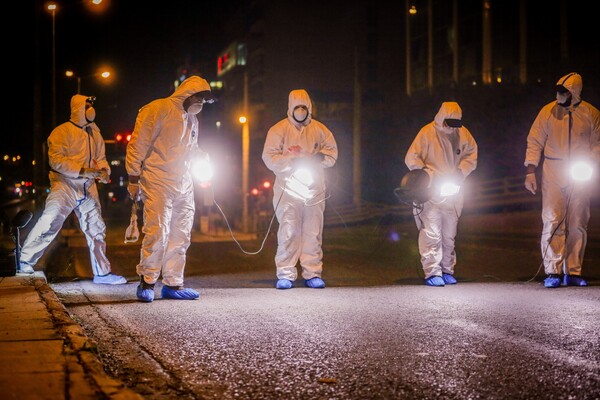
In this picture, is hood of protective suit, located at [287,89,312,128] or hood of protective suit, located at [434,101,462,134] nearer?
hood of protective suit, located at [287,89,312,128]

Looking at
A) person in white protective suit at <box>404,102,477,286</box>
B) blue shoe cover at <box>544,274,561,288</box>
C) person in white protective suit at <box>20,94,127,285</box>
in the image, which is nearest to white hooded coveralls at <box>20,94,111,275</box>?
person in white protective suit at <box>20,94,127,285</box>

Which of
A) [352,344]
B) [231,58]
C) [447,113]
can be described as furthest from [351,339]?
[231,58]

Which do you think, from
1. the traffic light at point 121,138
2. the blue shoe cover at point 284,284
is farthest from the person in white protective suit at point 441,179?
the traffic light at point 121,138

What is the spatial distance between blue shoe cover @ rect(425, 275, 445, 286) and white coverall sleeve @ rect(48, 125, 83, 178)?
4.24m

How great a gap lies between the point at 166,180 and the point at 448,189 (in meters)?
3.36

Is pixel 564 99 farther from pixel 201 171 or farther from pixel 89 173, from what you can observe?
pixel 89 173

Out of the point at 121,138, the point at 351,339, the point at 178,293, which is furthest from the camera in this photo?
the point at 121,138

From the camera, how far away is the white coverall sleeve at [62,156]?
8.74m

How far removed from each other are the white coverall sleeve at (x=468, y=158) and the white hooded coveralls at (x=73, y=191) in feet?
14.0

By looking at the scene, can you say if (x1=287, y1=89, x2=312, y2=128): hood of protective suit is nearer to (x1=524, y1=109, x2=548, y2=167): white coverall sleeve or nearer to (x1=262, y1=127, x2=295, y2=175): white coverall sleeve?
(x1=262, y1=127, x2=295, y2=175): white coverall sleeve

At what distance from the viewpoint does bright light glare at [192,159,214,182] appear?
797 centimetres

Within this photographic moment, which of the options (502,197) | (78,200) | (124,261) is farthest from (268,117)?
(78,200)

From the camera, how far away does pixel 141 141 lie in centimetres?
748

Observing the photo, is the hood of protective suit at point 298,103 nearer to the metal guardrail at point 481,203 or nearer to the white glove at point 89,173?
the white glove at point 89,173
